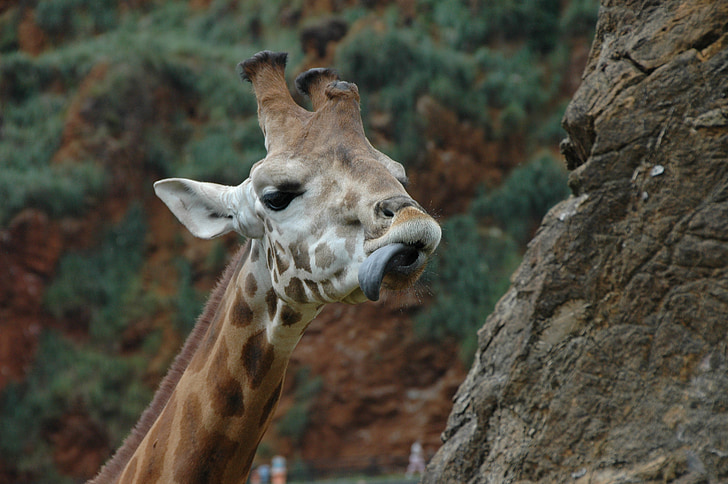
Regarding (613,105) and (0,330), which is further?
(0,330)

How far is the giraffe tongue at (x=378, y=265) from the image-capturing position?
216 cm

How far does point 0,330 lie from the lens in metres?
12.5

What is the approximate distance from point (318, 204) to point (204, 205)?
64cm

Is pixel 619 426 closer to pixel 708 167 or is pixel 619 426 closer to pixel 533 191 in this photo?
pixel 708 167

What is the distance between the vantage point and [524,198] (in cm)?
1352

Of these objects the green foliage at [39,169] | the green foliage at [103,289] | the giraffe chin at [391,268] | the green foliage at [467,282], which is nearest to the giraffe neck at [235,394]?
the giraffe chin at [391,268]

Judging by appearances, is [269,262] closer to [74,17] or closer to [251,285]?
[251,285]

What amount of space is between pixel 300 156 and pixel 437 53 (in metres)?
12.2

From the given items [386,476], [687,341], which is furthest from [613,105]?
[386,476]

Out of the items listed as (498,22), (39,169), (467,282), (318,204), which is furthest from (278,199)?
(498,22)

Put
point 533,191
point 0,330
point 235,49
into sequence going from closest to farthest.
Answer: point 0,330
point 533,191
point 235,49

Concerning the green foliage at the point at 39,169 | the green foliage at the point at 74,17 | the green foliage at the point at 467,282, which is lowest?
the green foliage at the point at 467,282

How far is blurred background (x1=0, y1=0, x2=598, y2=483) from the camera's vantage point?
12469 millimetres

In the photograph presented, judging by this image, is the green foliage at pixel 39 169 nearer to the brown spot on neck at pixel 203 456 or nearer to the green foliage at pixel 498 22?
the green foliage at pixel 498 22
